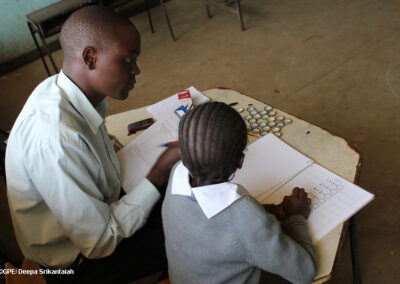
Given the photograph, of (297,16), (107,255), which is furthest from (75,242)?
(297,16)

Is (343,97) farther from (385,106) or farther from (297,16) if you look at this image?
(297,16)

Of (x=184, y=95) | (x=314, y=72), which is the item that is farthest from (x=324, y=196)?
(x=314, y=72)

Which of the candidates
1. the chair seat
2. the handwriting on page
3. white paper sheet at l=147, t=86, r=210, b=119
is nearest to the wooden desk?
the handwriting on page

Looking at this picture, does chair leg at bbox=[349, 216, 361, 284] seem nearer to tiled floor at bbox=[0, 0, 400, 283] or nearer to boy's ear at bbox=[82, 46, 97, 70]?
tiled floor at bbox=[0, 0, 400, 283]

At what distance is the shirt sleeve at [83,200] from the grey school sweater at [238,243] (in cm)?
25

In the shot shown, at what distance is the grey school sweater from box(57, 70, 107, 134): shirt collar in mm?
455

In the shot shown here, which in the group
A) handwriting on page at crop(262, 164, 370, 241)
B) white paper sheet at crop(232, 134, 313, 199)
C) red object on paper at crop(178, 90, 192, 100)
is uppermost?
red object on paper at crop(178, 90, 192, 100)

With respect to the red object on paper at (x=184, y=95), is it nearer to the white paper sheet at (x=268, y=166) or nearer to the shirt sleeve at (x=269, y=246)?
the white paper sheet at (x=268, y=166)

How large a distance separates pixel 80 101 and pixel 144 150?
323mm

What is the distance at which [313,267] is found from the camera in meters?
0.85

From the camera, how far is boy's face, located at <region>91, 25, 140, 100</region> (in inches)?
44.9

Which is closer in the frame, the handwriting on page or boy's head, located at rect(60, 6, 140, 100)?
the handwriting on page

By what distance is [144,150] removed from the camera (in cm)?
138

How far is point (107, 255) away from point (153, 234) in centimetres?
20
